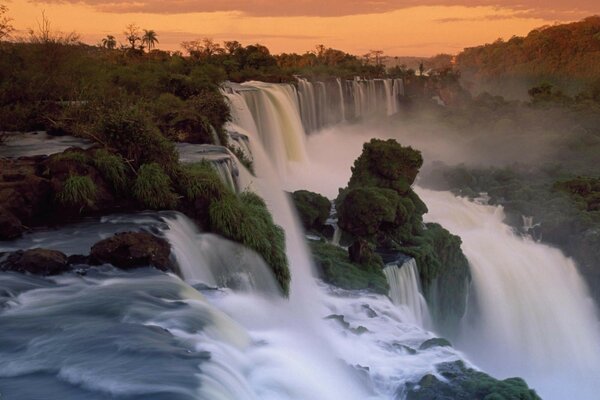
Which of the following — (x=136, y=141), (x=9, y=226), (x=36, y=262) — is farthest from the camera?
(x=136, y=141)

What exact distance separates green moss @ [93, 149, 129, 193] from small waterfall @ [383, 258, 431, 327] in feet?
19.9

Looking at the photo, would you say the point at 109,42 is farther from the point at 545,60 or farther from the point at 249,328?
the point at 545,60

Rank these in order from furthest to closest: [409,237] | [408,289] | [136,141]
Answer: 1. [409,237]
2. [408,289]
3. [136,141]

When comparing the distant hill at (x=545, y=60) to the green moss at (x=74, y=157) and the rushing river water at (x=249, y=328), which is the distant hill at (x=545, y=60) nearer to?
the rushing river water at (x=249, y=328)

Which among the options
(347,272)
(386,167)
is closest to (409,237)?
(386,167)

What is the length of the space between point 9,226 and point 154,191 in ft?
8.52

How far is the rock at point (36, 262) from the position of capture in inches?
337

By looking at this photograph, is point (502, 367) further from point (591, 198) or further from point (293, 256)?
point (591, 198)

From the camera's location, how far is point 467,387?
8.13 meters

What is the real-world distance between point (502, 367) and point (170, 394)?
44.5 ft

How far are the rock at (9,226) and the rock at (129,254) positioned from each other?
1.55 metres

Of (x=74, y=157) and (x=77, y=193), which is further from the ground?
(x=74, y=157)

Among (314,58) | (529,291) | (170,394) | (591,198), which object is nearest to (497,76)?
(314,58)

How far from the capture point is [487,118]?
44.4 meters
